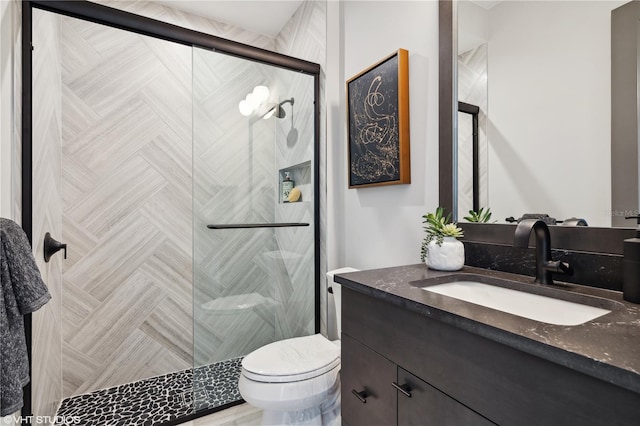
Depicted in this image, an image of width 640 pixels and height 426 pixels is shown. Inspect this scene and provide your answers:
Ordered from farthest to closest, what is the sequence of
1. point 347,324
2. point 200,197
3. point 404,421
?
point 200,197
point 347,324
point 404,421

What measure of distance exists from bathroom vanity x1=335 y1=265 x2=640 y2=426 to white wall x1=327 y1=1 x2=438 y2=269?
0.49 meters

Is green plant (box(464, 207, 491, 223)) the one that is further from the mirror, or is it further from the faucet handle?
the faucet handle

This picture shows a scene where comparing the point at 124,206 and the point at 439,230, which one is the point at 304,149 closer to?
the point at 439,230

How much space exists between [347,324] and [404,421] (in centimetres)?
33

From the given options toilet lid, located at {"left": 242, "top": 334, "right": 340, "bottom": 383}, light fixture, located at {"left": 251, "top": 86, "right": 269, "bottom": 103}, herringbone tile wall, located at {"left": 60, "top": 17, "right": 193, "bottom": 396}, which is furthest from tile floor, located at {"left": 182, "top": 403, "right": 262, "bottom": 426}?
light fixture, located at {"left": 251, "top": 86, "right": 269, "bottom": 103}

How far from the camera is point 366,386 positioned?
97 cm

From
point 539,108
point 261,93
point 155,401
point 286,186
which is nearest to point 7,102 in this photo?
point 261,93

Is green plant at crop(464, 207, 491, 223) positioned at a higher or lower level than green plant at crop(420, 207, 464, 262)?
higher

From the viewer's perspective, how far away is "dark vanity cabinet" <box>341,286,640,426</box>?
1.61 feet

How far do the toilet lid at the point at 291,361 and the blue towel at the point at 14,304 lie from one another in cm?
74

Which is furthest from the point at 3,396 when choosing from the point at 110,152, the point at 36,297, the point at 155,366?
the point at 110,152

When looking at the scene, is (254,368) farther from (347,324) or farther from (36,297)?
(36,297)

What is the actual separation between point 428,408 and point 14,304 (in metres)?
1.18

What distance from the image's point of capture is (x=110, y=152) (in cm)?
213
